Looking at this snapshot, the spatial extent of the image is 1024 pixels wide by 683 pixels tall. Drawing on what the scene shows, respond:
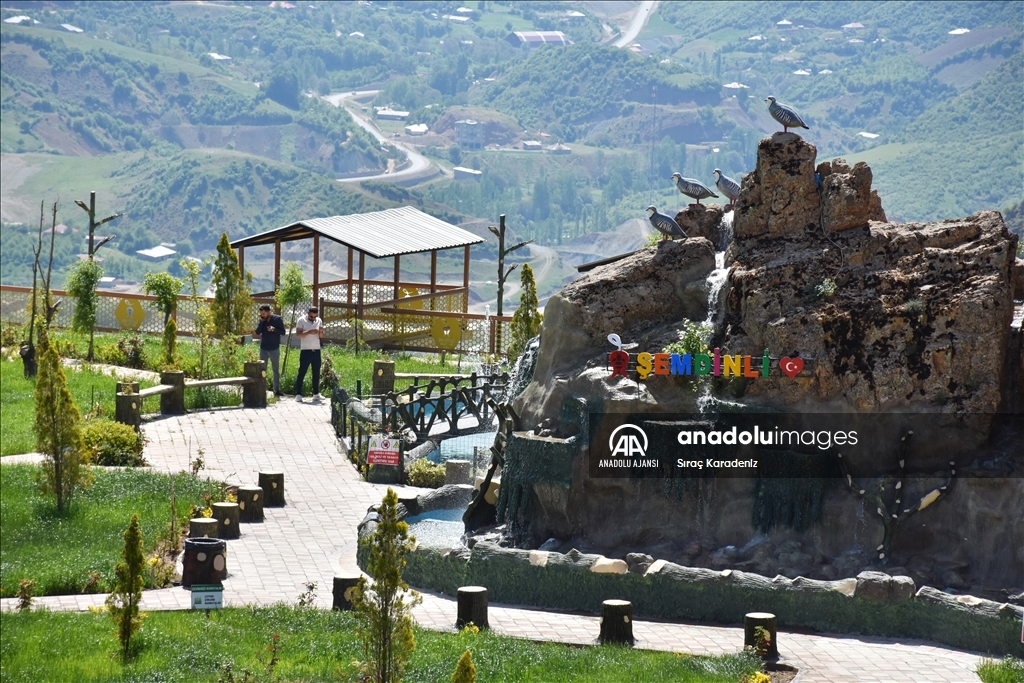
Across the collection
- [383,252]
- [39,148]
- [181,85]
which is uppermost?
[181,85]

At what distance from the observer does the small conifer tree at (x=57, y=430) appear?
16.2m

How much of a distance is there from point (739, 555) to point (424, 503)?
490 centimetres

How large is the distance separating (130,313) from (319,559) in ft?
60.0

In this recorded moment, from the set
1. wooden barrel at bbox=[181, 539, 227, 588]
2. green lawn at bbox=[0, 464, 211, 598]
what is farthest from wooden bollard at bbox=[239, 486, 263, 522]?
wooden barrel at bbox=[181, 539, 227, 588]

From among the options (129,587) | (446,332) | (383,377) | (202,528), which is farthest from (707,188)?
(446,332)

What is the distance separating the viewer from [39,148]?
150000mm

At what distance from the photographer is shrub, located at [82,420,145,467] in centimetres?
1922

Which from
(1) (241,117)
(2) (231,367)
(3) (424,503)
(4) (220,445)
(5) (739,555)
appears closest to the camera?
(5) (739,555)

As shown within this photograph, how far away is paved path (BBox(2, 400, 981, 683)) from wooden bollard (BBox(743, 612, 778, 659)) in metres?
0.19

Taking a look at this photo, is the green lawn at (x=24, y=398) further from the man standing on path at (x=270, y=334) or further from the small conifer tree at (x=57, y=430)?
the small conifer tree at (x=57, y=430)

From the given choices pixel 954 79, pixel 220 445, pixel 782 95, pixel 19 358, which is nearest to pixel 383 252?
pixel 19 358

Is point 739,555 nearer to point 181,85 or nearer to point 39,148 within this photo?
point 39,148

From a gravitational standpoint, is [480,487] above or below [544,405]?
below

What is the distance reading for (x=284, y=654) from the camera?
12.0 m
